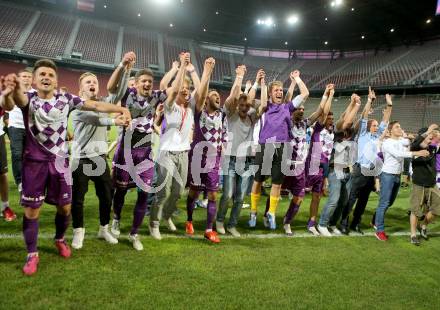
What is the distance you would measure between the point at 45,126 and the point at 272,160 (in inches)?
142

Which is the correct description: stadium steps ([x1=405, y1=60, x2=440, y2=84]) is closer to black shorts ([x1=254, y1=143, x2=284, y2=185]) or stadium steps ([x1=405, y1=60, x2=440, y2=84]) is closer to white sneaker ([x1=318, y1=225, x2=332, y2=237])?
white sneaker ([x1=318, y1=225, x2=332, y2=237])

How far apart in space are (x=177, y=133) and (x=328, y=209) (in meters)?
3.05

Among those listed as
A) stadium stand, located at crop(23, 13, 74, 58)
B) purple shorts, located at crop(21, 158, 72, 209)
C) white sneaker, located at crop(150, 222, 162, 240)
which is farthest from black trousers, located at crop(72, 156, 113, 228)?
stadium stand, located at crop(23, 13, 74, 58)

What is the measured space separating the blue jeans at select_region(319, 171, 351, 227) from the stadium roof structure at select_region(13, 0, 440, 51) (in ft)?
73.8

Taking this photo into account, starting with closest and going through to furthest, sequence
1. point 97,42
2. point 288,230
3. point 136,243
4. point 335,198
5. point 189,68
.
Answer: point 136,243, point 189,68, point 288,230, point 335,198, point 97,42

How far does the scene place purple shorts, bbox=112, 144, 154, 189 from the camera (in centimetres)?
452

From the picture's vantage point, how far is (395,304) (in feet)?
11.7

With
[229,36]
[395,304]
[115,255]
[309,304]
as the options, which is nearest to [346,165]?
[395,304]

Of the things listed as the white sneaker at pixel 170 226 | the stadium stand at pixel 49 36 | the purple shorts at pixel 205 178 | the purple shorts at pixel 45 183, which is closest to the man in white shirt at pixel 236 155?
the purple shorts at pixel 205 178

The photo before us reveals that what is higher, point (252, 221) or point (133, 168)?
point (133, 168)

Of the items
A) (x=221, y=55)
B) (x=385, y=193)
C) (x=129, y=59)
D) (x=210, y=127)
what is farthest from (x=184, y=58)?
(x=221, y=55)

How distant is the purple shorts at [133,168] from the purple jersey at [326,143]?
11.0 ft

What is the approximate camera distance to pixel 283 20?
106 feet

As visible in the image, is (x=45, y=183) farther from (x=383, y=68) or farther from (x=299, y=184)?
(x=383, y=68)
